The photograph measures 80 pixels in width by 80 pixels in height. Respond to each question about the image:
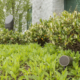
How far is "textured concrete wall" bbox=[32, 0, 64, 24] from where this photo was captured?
8852 mm

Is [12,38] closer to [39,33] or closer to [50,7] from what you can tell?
[39,33]

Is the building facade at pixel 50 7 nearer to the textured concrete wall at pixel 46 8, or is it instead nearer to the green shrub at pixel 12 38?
the textured concrete wall at pixel 46 8

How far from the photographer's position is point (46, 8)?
10.0m

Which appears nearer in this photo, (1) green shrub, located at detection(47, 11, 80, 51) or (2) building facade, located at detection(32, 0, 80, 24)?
(1) green shrub, located at detection(47, 11, 80, 51)

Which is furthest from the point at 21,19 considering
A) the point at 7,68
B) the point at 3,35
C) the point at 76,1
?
the point at 7,68

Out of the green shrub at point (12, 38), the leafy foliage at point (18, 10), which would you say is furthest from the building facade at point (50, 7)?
the green shrub at point (12, 38)

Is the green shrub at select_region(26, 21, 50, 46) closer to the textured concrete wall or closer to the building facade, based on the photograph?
the building facade

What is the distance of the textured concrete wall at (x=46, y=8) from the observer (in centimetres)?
885

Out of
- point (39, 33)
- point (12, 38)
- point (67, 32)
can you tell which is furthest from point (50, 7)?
point (67, 32)

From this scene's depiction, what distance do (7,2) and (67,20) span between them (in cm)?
1146

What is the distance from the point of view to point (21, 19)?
14180 mm

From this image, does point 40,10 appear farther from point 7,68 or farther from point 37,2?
point 7,68

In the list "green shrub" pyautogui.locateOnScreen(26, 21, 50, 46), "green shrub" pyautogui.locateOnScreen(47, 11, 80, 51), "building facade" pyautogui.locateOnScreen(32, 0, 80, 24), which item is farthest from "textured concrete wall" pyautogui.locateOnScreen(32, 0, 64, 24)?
"green shrub" pyautogui.locateOnScreen(47, 11, 80, 51)

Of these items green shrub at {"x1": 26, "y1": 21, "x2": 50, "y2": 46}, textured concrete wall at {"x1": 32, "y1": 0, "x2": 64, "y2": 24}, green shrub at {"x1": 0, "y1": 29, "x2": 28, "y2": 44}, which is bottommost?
green shrub at {"x1": 0, "y1": 29, "x2": 28, "y2": 44}
